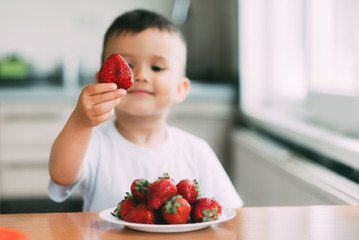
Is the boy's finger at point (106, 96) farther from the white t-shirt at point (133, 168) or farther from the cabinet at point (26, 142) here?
the cabinet at point (26, 142)

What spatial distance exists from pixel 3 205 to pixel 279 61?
1716mm

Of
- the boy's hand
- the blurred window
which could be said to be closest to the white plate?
the boy's hand

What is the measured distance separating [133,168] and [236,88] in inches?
68.2

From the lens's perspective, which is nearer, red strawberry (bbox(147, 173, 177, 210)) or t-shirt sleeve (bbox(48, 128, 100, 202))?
red strawberry (bbox(147, 173, 177, 210))

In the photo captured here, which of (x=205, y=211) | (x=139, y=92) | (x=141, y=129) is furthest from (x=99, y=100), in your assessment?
(x=141, y=129)

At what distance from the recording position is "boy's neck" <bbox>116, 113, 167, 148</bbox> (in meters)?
1.25

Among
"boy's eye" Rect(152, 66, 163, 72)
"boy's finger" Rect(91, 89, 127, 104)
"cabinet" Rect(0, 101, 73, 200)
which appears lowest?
"cabinet" Rect(0, 101, 73, 200)

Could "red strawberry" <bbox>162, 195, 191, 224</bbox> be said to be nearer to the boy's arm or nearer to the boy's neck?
the boy's arm

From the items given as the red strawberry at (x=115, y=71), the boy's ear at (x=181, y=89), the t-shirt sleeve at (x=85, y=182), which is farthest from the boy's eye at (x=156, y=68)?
the red strawberry at (x=115, y=71)

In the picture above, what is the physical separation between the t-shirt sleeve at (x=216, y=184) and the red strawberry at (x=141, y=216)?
1.33 feet

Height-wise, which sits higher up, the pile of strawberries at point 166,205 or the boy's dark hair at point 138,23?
the boy's dark hair at point 138,23

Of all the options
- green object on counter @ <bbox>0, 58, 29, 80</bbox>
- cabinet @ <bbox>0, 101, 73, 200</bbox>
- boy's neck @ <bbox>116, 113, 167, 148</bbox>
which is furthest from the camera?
green object on counter @ <bbox>0, 58, 29, 80</bbox>

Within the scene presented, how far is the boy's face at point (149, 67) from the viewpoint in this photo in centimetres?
115

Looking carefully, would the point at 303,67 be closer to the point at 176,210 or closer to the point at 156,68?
the point at 156,68
